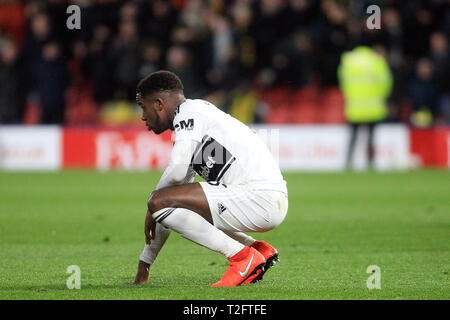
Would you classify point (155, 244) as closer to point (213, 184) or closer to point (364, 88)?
point (213, 184)

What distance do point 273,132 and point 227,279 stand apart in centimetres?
1251

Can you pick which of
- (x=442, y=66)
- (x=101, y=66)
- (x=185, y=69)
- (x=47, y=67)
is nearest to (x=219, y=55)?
(x=185, y=69)

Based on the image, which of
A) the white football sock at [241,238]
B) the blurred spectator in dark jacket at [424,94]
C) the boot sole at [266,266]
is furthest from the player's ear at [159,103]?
the blurred spectator in dark jacket at [424,94]

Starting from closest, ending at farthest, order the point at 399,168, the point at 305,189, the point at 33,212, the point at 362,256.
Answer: the point at 362,256 < the point at 33,212 < the point at 305,189 < the point at 399,168

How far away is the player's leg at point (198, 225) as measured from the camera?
613cm

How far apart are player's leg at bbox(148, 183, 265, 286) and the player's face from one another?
0.47 meters

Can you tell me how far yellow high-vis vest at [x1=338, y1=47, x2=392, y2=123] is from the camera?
17.8 metres

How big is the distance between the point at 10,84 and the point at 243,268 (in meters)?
14.7

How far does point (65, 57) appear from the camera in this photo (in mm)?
19938

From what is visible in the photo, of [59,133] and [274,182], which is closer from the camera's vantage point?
[274,182]

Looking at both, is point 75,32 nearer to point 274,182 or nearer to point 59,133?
point 59,133

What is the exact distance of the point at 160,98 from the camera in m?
6.33

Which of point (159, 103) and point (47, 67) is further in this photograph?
point (47, 67)
